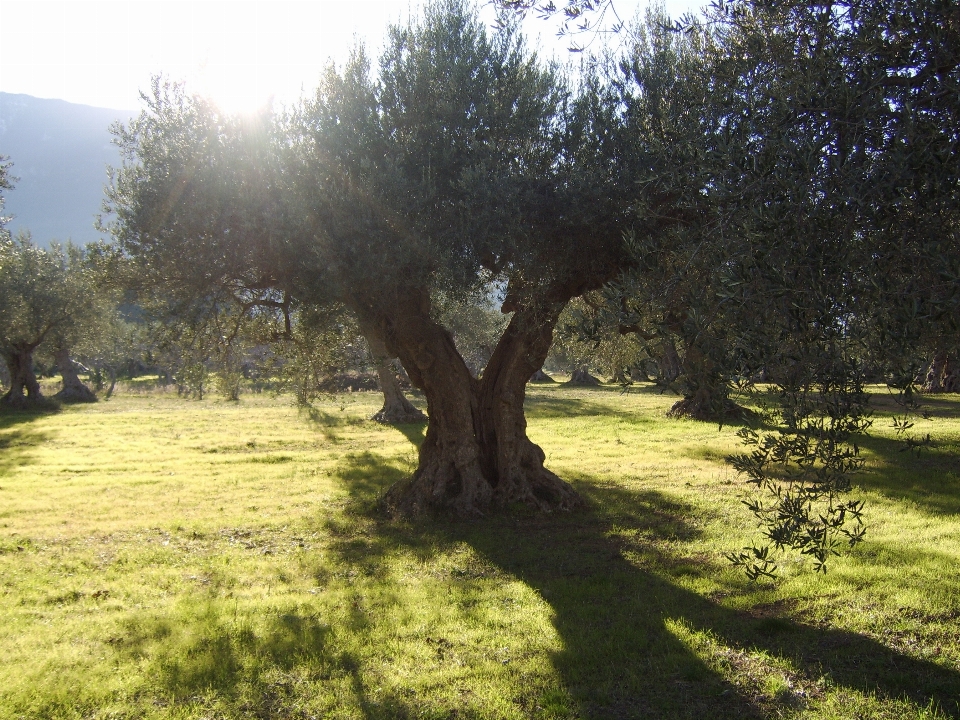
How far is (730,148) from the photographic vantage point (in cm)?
527

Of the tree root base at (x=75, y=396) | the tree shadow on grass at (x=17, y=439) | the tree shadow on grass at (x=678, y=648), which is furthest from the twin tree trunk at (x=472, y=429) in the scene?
the tree root base at (x=75, y=396)

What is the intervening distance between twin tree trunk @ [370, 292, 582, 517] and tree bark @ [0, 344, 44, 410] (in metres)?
33.3

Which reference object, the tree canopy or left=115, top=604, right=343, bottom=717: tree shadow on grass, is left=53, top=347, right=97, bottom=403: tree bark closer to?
the tree canopy

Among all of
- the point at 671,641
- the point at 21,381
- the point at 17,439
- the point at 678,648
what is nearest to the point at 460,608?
the point at 671,641

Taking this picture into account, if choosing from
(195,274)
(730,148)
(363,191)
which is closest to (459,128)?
(363,191)

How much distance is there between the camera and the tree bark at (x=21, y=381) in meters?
38.5

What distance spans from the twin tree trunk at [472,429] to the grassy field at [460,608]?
72 centimetres

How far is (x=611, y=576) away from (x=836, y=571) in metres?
3.12

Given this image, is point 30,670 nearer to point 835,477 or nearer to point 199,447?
point 835,477

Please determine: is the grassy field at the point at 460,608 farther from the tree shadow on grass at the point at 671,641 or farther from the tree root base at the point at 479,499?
the tree root base at the point at 479,499

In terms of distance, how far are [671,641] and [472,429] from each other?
22.7ft

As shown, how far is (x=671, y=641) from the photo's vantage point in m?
7.79

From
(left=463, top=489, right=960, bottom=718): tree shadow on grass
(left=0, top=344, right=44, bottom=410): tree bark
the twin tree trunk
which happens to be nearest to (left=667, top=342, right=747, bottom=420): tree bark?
(left=463, top=489, right=960, bottom=718): tree shadow on grass

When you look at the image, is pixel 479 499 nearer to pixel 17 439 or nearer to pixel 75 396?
pixel 17 439
